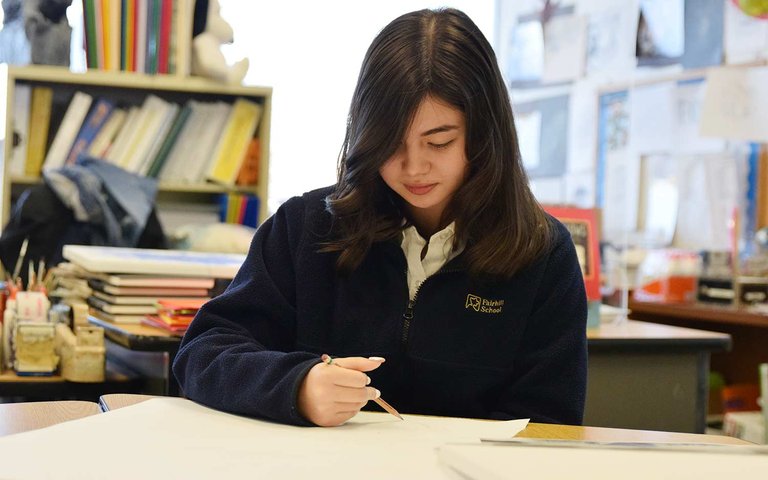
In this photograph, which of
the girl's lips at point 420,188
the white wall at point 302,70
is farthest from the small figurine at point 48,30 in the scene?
the girl's lips at point 420,188

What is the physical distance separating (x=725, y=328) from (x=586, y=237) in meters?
1.19

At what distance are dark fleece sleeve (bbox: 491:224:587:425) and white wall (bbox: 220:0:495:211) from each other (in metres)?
3.02

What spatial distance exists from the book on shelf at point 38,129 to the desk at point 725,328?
202 cm

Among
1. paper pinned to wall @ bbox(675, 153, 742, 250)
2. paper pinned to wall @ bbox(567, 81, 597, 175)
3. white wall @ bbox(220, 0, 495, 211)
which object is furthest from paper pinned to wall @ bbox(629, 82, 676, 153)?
white wall @ bbox(220, 0, 495, 211)

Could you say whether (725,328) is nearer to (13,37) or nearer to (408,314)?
(408,314)

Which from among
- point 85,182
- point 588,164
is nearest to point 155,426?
point 85,182

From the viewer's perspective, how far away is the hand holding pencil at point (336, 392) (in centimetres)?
101

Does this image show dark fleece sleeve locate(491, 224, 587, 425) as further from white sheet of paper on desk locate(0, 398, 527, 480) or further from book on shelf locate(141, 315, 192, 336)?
book on shelf locate(141, 315, 192, 336)

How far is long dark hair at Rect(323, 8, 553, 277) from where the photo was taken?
1.22 m

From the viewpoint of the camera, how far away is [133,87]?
321cm

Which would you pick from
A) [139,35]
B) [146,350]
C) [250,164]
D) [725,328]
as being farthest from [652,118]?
[146,350]

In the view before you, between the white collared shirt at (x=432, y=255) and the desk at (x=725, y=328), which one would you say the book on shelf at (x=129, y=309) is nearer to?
the white collared shirt at (x=432, y=255)

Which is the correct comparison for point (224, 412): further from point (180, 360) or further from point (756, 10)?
point (756, 10)

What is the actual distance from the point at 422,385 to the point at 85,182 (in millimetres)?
1838
